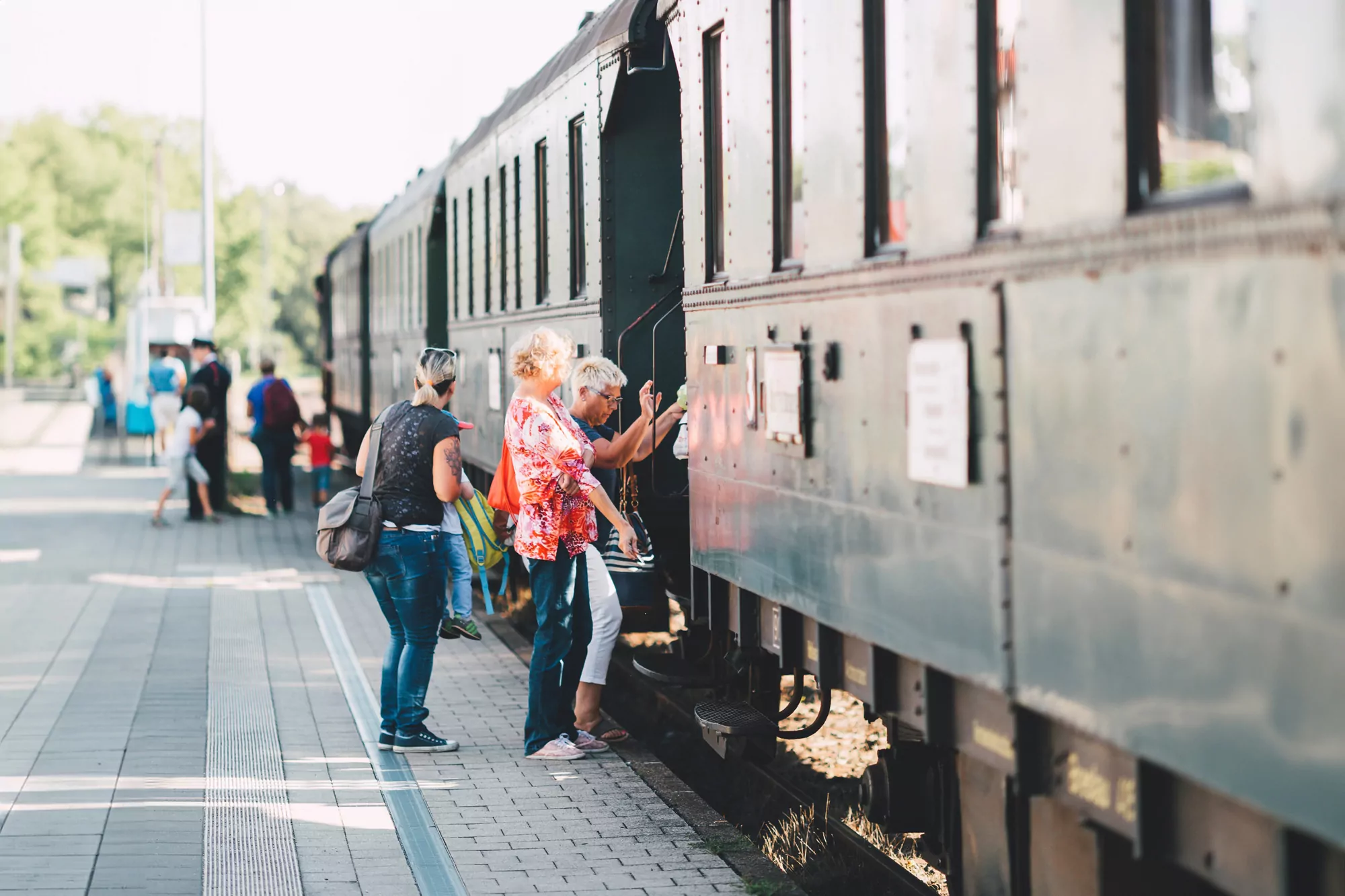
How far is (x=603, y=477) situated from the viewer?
27.2 ft

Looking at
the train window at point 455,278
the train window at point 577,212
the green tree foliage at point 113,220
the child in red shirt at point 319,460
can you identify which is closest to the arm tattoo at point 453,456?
the train window at point 577,212

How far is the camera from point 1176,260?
3225mm

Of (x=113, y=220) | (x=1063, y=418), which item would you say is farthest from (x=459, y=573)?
(x=113, y=220)

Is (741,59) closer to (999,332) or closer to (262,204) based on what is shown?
(999,332)

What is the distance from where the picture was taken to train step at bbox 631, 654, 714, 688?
8047 mm

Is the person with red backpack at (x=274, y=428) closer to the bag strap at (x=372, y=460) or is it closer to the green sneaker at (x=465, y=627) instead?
the green sneaker at (x=465, y=627)

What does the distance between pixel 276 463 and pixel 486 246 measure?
26.4 ft

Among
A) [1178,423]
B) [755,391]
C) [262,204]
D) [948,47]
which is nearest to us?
[1178,423]

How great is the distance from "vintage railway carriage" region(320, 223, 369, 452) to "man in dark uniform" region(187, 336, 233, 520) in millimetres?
4527

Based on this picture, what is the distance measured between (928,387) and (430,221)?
1411 cm

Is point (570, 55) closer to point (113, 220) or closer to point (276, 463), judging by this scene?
point (276, 463)

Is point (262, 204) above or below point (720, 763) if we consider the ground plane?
above

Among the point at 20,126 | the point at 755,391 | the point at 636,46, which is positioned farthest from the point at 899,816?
the point at 20,126

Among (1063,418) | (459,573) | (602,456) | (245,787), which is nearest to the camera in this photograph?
(1063,418)
